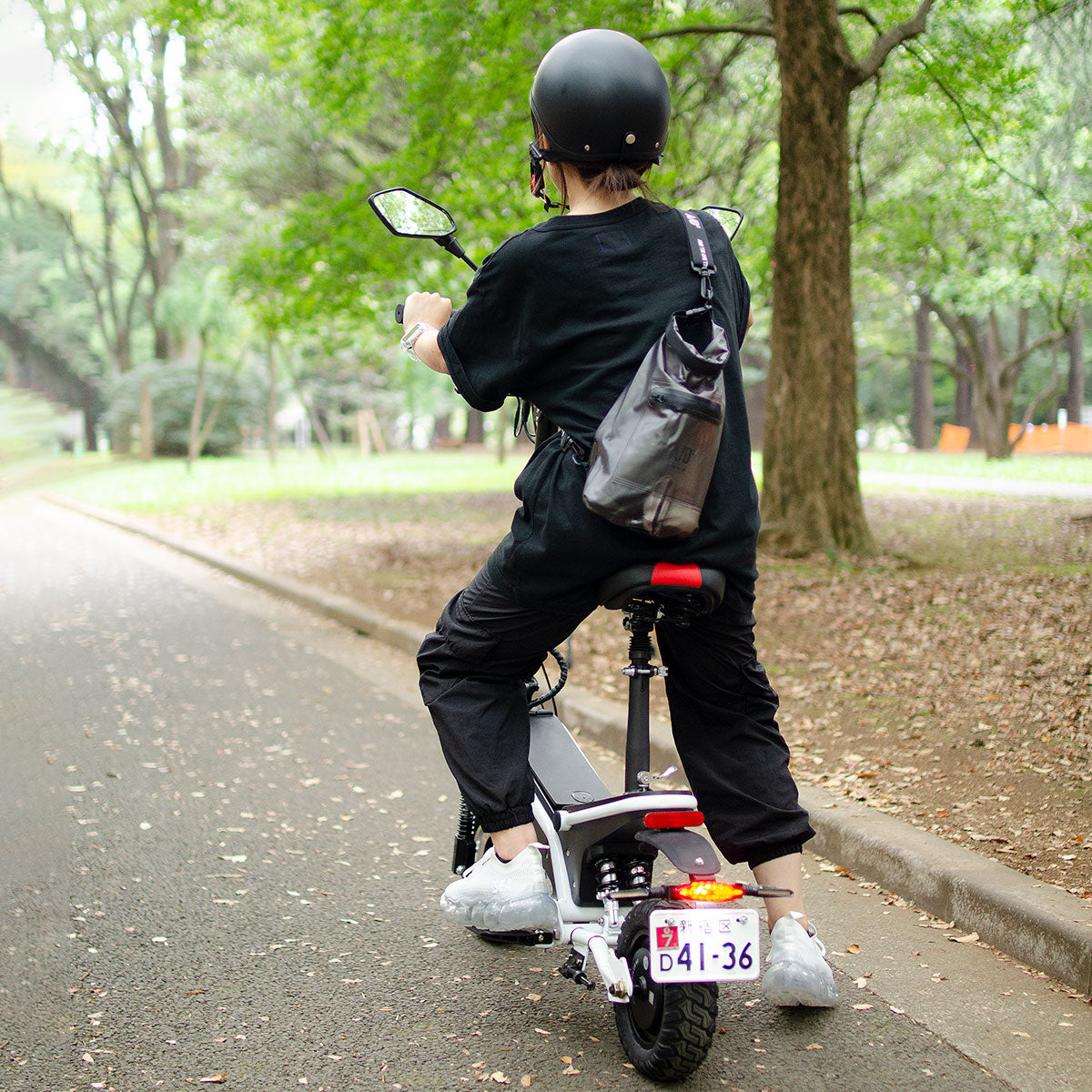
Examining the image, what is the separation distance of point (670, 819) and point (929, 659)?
4586 millimetres

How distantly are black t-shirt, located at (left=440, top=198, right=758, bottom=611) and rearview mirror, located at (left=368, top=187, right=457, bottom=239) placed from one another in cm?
37

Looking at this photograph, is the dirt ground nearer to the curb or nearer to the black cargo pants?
the curb

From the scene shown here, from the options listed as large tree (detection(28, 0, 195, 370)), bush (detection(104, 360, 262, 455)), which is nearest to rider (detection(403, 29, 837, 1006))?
large tree (detection(28, 0, 195, 370))

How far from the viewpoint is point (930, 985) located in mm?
3230

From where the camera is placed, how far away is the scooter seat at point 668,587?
249 cm

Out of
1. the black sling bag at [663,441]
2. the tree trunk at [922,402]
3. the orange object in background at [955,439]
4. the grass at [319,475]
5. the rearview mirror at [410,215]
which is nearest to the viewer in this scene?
the black sling bag at [663,441]

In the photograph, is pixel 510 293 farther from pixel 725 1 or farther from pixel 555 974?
pixel 725 1

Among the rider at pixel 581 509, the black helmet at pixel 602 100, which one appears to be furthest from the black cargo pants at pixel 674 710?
the black helmet at pixel 602 100

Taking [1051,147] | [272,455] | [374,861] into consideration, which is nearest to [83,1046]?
[374,861]

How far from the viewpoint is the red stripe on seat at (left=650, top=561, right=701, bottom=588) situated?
2.48 meters

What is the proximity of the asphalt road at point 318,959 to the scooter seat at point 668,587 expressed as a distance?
1075mm

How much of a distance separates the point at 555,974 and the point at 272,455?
89.1 ft

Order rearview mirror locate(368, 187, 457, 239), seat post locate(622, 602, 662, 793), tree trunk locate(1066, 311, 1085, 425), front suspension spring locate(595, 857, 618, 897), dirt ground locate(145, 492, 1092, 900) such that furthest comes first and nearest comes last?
1. tree trunk locate(1066, 311, 1085, 425)
2. dirt ground locate(145, 492, 1092, 900)
3. rearview mirror locate(368, 187, 457, 239)
4. front suspension spring locate(595, 857, 618, 897)
5. seat post locate(622, 602, 662, 793)

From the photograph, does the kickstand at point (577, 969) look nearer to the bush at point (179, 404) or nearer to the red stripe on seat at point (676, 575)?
the red stripe on seat at point (676, 575)
